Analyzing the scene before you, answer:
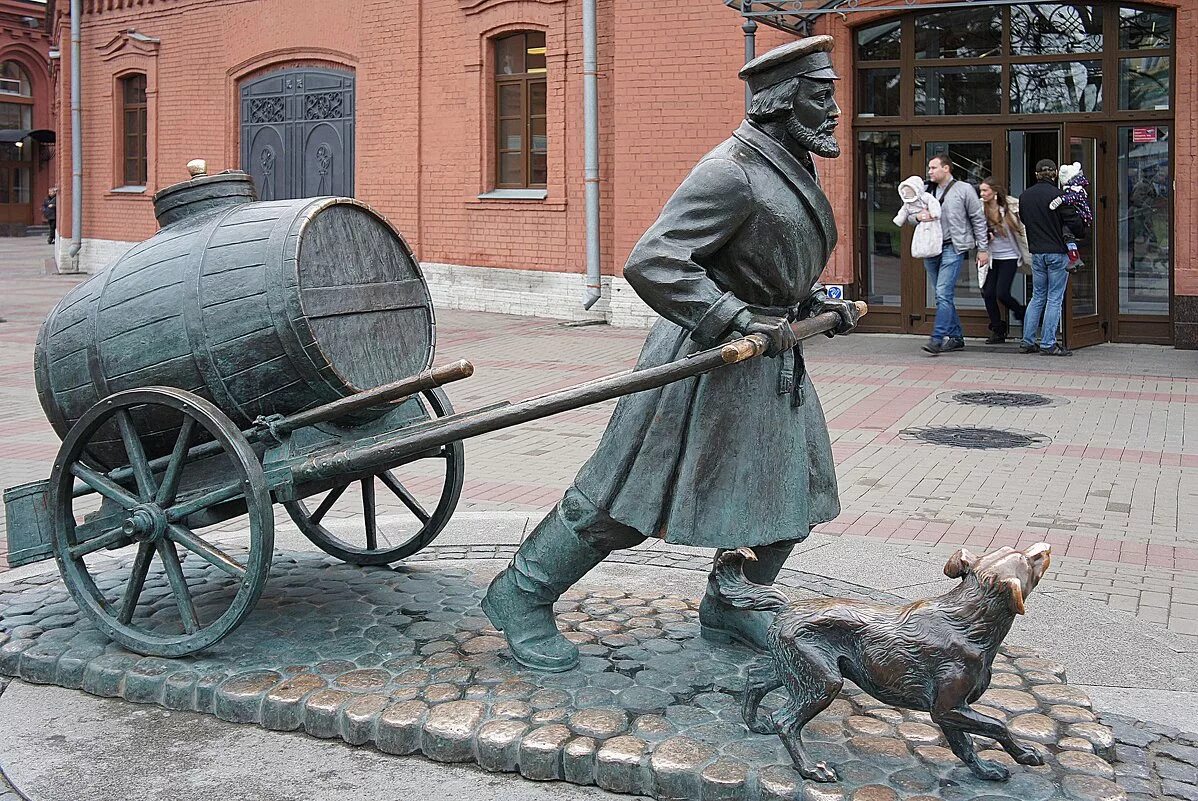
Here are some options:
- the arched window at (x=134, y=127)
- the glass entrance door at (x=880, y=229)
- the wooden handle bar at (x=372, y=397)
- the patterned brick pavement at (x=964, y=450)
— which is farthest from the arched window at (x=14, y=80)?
the wooden handle bar at (x=372, y=397)

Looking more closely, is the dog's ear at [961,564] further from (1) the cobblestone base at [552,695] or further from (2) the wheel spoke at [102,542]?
(2) the wheel spoke at [102,542]

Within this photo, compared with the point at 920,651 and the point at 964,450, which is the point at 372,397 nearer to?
the point at 920,651

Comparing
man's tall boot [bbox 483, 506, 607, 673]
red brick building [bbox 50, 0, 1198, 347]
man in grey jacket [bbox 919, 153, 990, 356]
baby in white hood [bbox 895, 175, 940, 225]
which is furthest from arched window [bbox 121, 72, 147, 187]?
man's tall boot [bbox 483, 506, 607, 673]

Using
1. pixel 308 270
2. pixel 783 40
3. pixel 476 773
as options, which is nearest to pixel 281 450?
pixel 308 270

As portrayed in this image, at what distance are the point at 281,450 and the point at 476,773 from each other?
4.39ft

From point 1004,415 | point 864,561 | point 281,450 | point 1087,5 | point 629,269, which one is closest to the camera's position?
point 629,269

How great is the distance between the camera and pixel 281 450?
4.45m

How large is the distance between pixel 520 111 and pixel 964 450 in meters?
9.47

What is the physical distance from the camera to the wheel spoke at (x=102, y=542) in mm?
4461

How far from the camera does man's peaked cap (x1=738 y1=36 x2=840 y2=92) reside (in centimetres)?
396

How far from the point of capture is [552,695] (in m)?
4.02

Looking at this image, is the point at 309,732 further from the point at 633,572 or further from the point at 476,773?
the point at 633,572

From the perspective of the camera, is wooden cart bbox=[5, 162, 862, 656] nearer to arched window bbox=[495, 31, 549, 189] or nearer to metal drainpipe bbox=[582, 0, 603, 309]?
metal drainpipe bbox=[582, 0, 603, 309]

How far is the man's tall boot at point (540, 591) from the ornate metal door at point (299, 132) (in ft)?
47.1
